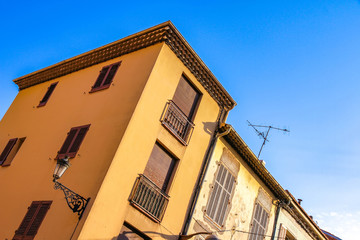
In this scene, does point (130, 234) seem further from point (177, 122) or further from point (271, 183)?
point (271, 183)

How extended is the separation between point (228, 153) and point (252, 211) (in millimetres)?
2813

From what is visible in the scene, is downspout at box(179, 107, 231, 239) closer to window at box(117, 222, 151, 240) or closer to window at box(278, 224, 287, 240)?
window at box(117, 222, 151, 240)

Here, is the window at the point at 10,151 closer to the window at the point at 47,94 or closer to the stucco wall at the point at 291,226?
the window at the point at 47,94

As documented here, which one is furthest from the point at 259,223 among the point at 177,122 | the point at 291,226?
the point at 177,122

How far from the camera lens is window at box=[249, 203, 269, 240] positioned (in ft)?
47.9

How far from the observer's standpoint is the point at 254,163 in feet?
48.3

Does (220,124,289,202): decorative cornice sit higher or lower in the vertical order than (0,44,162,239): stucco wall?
higher

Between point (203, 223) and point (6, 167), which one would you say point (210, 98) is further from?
point (6, 167)

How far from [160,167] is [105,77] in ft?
12.6

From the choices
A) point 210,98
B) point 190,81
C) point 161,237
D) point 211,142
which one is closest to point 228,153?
point 211,142

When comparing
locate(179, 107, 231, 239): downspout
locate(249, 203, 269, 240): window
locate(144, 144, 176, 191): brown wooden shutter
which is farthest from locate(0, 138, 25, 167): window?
locate(249, 203, 269, 240): window

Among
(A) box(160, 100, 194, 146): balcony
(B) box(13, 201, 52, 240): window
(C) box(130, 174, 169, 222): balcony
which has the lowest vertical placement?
(B) box(13, 201, 52, 240): window

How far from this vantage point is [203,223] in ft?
39.7

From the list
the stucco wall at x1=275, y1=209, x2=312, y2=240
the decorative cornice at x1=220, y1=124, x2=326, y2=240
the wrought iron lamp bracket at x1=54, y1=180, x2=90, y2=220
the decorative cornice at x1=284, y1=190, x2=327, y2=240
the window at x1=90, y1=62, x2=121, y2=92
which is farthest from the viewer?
the decorative cornice at x1=284, y1=190, x2=327, y2=240
